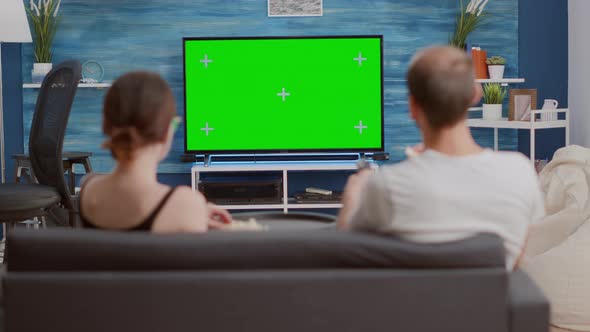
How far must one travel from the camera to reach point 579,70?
611 centimetres

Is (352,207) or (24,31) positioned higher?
(24,31)

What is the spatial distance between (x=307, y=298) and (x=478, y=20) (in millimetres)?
4905

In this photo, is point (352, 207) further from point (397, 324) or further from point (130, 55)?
point (130, 55)

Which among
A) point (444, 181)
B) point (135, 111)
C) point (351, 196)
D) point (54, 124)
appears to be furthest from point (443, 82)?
point (54, 124)

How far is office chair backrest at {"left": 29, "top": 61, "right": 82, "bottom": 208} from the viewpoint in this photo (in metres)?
4.41

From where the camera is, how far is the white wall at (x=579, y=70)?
19.5ft

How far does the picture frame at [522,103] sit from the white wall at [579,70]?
38 cm

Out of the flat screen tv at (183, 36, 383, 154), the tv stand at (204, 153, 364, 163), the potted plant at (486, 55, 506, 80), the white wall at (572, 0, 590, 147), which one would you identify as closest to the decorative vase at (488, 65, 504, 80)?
the potted plant at (486, 55, 506, 80)

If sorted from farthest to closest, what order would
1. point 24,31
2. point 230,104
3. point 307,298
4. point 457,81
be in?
1. point 230,104
2. point 24,31
3. point 457,81
4. point 307,298

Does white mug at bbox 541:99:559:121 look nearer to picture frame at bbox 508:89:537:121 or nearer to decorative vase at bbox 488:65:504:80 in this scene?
picture frame at bbox 508:89:537:121

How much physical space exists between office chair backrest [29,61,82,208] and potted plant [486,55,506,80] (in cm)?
306

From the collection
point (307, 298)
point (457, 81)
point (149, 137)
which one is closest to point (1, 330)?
point (149, 137)

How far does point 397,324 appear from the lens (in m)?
1.77

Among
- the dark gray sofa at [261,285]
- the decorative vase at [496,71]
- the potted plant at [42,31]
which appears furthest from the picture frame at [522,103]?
the dark gray sofa at [261,285]
